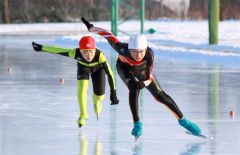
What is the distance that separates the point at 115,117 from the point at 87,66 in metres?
0.89

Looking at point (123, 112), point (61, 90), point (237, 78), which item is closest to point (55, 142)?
point (123, 112)

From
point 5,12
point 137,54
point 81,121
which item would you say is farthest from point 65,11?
point 137,54

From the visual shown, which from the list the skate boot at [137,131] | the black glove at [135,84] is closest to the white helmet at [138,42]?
the black glove at [135,84]

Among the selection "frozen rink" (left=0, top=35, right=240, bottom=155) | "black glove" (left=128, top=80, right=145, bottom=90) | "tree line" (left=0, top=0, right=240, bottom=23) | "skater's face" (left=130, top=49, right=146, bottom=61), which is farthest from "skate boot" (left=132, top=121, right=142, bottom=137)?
"tree line" (left=0, top=0, right=240, bottom=23)

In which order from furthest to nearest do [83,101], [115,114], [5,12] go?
[5,12] < [115,114] < [83,101]

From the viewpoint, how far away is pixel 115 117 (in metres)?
12.0

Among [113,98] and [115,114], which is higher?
[113,98]

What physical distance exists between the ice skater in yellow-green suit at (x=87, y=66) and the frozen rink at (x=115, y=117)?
0.32 meters

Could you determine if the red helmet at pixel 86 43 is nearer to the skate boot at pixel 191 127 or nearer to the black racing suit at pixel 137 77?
the black racing suit at pixel 137 77

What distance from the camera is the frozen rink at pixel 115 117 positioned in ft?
30.5

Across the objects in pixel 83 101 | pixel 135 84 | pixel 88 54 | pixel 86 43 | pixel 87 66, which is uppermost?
pixel 86 43

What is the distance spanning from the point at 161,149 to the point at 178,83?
26.1 ft

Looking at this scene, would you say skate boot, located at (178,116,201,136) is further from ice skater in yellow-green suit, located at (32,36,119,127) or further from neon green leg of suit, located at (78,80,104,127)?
neon green leg of suit, located at (78,80,104,127)

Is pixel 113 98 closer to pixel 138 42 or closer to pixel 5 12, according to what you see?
pixel 138 42
